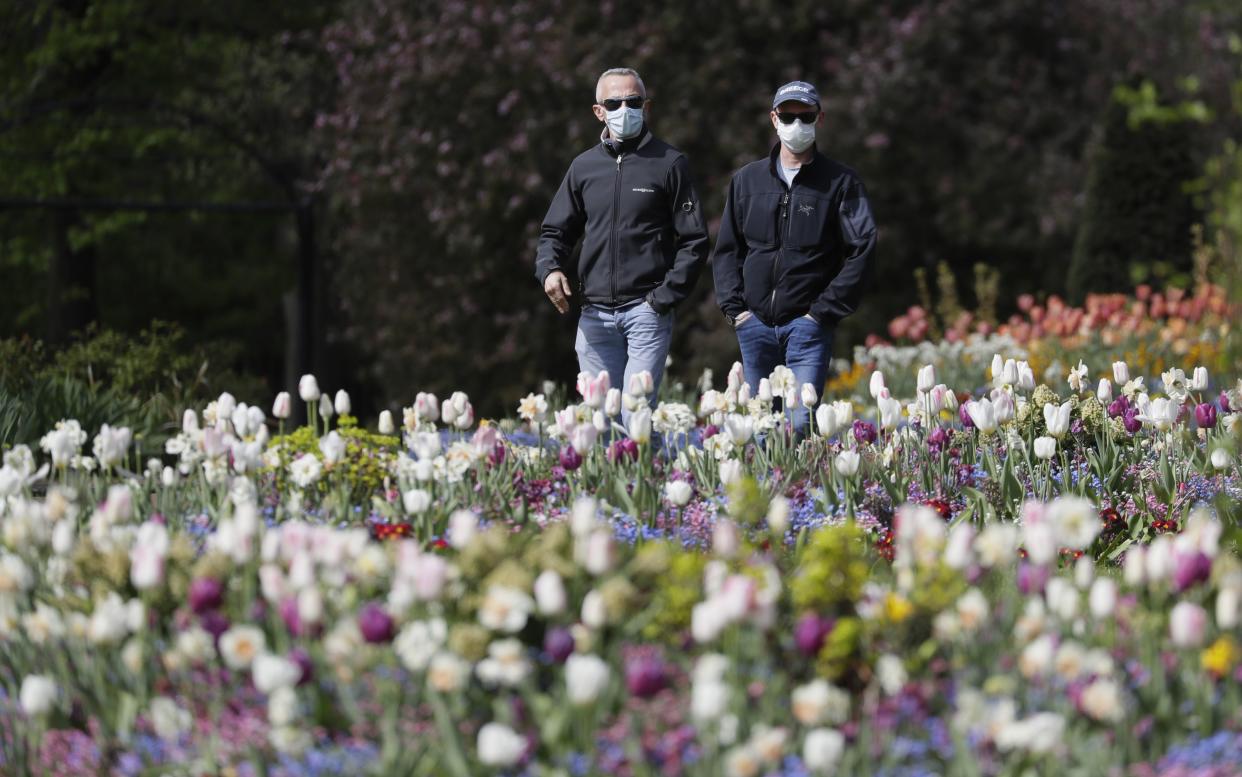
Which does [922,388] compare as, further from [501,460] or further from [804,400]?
[501,460]

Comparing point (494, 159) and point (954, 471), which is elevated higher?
point (494, 159)

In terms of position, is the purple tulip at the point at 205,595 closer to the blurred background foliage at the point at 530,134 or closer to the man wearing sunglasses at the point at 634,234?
the man wearing sunglasses at the point at 634,234

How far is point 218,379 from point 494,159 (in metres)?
4.11

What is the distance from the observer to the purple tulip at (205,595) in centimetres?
331

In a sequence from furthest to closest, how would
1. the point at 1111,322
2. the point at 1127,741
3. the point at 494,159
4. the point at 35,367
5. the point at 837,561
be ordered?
the point at 494,159 < the point at 1111,322 < the point at 35,367 < the point at 837,561 < the point at 1127,741

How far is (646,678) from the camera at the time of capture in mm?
3008

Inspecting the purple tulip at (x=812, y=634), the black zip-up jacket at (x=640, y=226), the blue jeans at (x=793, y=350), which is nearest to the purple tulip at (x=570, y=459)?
the black zip-up jacket at (x=640, y=226)

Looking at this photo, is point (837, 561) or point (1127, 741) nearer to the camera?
point (1127, 741)

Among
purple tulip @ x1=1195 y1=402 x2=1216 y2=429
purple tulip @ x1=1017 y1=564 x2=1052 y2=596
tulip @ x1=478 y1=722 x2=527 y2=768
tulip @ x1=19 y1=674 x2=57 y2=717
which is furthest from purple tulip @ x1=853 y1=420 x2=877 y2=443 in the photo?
tulip @ x1=19 y1=674 x2=57 y2=717

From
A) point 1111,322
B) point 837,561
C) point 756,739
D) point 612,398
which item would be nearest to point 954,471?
point 612,398

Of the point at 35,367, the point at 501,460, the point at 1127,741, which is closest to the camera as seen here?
the point at 1127,741

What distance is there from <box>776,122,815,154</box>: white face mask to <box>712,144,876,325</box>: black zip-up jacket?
0.38 feet

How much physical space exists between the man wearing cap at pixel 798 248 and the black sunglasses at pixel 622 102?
51 cm

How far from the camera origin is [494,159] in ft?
45.8
